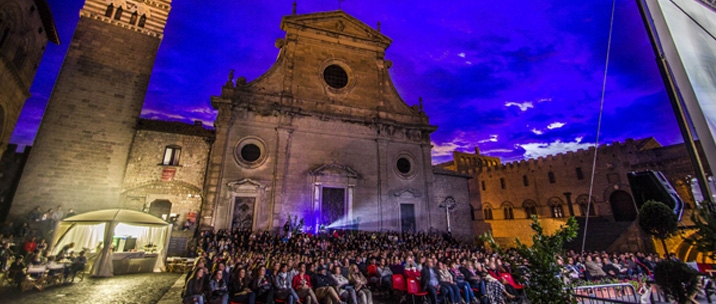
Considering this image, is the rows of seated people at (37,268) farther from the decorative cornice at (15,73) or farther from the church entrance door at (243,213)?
the decorative cornice at (15,73)

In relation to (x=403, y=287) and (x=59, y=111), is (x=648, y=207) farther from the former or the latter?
(x=59, y=111)

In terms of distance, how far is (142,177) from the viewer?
15.2 meters

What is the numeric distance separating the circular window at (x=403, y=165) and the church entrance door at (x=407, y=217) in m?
2.46

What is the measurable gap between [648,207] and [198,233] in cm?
1952

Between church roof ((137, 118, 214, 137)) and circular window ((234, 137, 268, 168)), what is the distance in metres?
1.95

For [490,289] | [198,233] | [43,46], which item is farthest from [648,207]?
[43,46]

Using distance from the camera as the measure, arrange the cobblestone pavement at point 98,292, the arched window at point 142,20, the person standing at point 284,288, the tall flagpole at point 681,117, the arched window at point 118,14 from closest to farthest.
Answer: the tall flagpole at point 681,117 < the person standing at point 284,288 < the cobblestone pavement at point 98,292 < the arched window at point 118,14 < the arched window at point 142,20

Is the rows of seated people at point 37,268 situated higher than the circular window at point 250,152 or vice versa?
the circular window at point 250,152

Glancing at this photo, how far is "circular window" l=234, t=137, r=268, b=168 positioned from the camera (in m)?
16.3

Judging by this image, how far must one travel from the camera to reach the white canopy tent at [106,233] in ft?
32.4

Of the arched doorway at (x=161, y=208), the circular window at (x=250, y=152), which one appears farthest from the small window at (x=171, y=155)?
the circular window at (x=250, y=152)

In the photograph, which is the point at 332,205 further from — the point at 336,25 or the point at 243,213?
the point at 336,25

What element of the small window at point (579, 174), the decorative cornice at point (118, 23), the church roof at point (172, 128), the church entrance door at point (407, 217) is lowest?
the church entrance door at point (407, 217)

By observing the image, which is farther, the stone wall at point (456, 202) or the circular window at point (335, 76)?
the circular window at point (335, 76)
